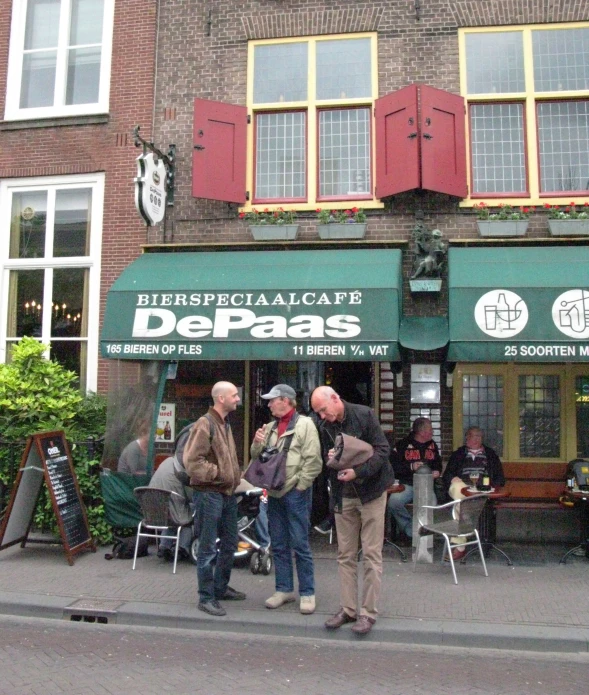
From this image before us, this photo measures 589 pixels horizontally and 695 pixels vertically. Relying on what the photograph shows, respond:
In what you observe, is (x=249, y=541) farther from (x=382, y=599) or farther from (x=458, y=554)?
(x=458, y=554)

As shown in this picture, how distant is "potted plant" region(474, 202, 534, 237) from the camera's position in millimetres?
9133

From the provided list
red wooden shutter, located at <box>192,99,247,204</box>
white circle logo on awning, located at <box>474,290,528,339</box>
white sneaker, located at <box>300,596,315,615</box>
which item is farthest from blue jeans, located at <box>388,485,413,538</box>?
red wooden shutter, located at <box>192,99,247,204</box>

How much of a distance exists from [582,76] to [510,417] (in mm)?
4802

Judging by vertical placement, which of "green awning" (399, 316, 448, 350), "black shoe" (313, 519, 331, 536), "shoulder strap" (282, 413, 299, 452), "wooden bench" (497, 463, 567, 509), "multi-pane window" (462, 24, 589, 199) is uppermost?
"multi-pane window" (462, 24, 589, 199)

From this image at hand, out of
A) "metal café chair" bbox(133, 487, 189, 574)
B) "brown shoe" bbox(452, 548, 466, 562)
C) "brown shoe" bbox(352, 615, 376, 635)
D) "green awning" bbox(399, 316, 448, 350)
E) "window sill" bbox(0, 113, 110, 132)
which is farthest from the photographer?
"window sill" bbox(0, 113, 110, 132)

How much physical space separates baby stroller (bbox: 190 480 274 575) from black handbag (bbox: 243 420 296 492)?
1299 millimetres

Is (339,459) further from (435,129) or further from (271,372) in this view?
(435,129)

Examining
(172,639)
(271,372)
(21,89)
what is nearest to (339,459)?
(172,639)

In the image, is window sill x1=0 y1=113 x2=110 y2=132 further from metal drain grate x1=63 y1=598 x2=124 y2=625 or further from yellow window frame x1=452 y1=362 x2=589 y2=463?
metal drain grate x1=63 y1=598 x2=124 y2=625

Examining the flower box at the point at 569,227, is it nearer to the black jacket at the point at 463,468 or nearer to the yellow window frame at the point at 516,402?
the yellow window frame at the point at 516,402

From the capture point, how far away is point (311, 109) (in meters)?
10.0

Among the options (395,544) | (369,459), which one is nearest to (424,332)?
(395,544)

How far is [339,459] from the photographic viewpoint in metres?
5.64

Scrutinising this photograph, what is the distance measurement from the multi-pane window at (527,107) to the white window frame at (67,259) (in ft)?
18.3
